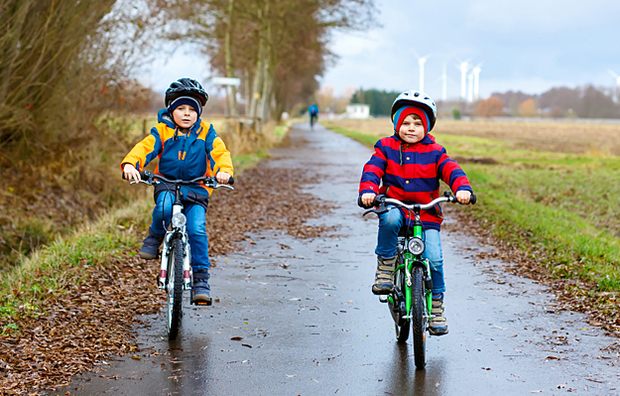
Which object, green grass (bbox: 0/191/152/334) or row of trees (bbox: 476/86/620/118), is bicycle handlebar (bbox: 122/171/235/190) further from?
Answer: row of trees (bbox: 476/86/620/118)

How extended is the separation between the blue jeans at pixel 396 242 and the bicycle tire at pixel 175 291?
1444 millimetres

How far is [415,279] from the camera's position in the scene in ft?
15.6

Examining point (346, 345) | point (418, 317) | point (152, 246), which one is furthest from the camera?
point (152, 246)

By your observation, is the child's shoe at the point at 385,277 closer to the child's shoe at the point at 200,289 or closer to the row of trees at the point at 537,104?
the child's shoe at the point at 200,289

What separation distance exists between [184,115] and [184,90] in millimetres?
189

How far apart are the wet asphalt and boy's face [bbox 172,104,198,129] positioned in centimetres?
157

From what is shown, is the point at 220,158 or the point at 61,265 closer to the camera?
the point at 220,158

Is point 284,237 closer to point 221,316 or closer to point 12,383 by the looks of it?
point 221,316

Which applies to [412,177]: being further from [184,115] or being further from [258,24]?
[258,24]

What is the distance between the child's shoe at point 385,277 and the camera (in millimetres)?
5172

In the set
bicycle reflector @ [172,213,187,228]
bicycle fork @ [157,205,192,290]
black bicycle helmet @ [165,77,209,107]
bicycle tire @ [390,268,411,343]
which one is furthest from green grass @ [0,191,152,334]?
bicycle tire @ [390,268,411,343]

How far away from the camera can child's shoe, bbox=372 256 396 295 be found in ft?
17.0

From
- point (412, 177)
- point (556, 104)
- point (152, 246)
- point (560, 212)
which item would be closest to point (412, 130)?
point (412, 177)

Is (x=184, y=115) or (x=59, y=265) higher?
(x=184, y=115)
